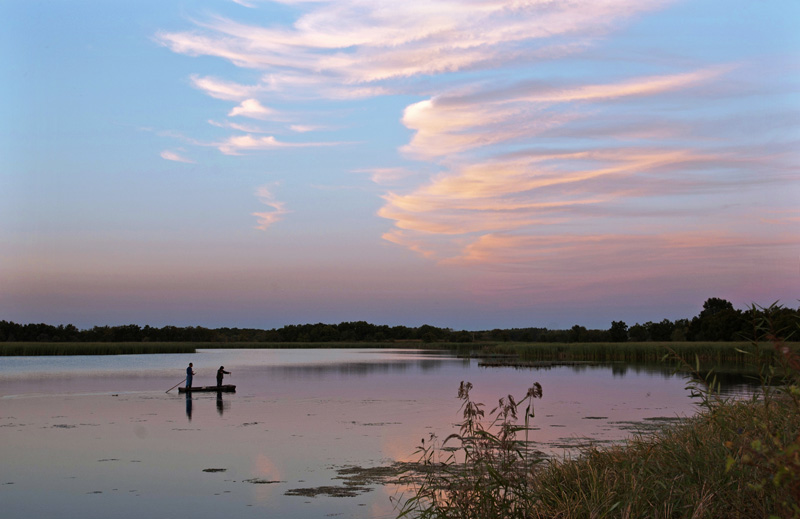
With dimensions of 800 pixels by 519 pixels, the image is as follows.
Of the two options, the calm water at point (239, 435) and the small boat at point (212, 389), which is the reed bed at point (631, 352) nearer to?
the calm water at point (239, 435)

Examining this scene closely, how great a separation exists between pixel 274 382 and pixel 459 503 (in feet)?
110

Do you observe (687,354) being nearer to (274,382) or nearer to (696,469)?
(274,382)

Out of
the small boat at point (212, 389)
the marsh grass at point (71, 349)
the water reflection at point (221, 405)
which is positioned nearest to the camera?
the water reflection at point (221, 405)

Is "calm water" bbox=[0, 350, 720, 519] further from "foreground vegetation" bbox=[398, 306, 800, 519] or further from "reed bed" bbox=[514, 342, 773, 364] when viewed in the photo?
"reed bed" bbox=[514, 342, 773, 364]

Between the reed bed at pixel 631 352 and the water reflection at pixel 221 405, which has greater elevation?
the reed bed at pixel 631 352

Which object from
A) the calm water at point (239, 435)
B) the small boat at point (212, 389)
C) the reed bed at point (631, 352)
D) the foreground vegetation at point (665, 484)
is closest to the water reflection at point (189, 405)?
the calm water at point (239, 435)

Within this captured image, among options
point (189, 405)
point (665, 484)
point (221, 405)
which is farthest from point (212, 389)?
point (665, 484)

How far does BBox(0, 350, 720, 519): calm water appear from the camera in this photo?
1191cm

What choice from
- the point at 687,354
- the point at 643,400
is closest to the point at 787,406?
the point at 643,400

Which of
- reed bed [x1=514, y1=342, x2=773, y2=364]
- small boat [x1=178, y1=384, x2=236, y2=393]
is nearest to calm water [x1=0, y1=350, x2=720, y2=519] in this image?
small boat [x1=178, y1=384, x2=236, y2=393]

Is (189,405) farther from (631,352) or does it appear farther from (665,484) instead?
(631,352)

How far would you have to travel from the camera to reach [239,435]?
19094 mm

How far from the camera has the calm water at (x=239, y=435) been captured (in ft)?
39.1

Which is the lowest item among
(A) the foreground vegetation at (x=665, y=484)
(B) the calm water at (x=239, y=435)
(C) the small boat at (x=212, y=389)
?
(B) the calm water at (x=239, y=435)
